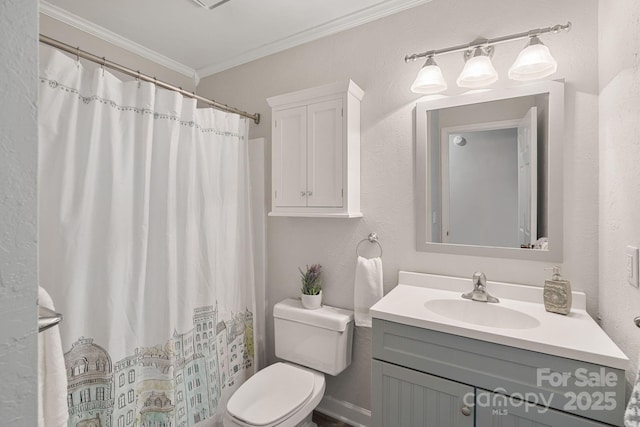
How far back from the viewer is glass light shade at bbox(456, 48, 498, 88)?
1393mm

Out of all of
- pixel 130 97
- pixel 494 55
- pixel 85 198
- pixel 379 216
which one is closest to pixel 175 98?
pixel 130 97

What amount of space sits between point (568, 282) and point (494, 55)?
1.09 m

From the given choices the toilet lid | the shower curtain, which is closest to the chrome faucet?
the toilet lid

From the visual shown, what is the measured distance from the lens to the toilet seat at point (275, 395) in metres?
1.39

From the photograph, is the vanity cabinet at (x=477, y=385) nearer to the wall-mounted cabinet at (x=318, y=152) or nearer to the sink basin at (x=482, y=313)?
the sink basin at (x=482, y=313)

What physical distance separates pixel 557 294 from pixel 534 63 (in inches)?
38.0

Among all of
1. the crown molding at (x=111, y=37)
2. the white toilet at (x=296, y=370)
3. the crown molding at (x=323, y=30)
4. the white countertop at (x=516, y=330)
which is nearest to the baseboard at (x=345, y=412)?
the white toilet at (x=296, y=370)

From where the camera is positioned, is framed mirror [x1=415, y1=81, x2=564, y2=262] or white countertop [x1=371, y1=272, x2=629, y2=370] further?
framed mirror [x1=415, y1=81, x2=564, y2=262]

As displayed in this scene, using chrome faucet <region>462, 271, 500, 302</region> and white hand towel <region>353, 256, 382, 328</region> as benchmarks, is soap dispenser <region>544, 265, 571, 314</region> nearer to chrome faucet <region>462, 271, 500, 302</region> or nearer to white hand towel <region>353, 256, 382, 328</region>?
chrome faucet <region>462, 271, 500, 302</region>

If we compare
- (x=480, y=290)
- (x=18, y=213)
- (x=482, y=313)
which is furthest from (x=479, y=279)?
(x=18, y=213)

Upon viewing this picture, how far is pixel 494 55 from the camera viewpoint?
1479 millimetres

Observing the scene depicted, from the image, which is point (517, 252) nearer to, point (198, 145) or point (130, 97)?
point (198, 145)

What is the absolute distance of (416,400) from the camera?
125cm

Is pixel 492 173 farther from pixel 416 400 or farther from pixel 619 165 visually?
pixel 416 400
